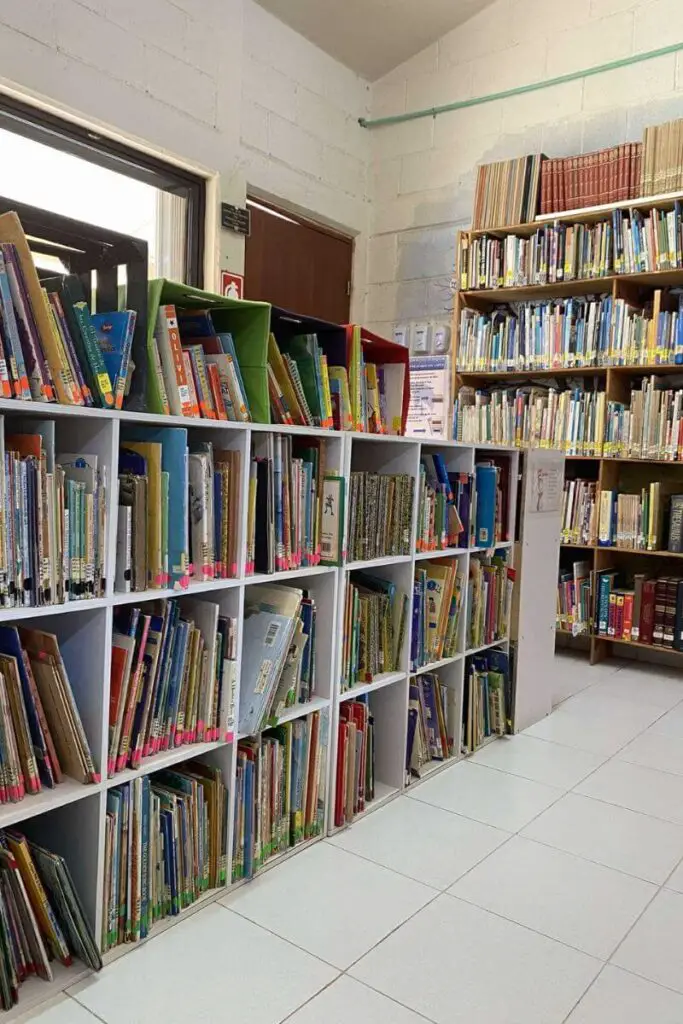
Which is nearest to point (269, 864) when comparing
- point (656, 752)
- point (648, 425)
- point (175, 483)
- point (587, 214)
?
point (175, 483)

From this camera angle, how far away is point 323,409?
2152 mm

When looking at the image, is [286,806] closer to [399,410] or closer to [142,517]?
[142,517]

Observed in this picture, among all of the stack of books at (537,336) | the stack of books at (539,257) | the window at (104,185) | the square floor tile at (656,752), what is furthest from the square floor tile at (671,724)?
the window at (104,185)

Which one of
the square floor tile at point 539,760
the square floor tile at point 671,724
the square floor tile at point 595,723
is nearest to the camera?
the square floor tile at point 539,760

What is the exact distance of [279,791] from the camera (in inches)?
81.8

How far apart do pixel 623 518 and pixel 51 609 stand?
10.5ft

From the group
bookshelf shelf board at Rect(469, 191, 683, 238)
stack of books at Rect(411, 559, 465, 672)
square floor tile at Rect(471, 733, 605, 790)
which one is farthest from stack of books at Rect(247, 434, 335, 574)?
bookshelf shelf board at Rect(469, 191, 683, 238)

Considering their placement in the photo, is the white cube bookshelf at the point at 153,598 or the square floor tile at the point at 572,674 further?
the square floor tile at the point at 572,674

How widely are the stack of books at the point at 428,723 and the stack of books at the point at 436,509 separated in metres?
0.45

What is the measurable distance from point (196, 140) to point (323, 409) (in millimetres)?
2336

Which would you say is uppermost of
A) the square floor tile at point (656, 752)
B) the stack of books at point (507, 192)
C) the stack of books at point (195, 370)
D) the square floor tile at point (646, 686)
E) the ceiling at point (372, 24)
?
the ceiling at point (372, 24)

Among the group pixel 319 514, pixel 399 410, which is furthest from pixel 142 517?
pixel 399 410

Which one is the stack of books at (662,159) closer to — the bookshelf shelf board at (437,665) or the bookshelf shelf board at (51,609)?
the bookshelf shelf board at (437,665)

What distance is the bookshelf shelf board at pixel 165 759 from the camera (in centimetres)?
166
